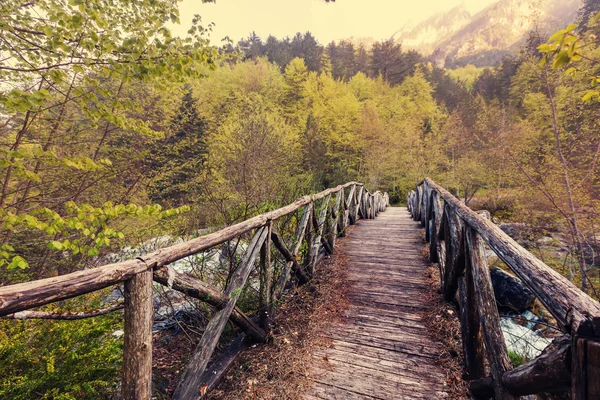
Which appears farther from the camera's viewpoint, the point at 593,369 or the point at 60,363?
the point at 60,363

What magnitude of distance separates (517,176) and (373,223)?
19.4ft

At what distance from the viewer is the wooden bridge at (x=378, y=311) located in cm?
99

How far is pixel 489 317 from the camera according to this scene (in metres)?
1.75

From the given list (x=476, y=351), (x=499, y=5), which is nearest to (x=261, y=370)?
(x=476, y=351)

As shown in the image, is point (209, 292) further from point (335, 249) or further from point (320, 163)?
point (320, 163)

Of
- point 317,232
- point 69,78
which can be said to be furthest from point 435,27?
point 69,78

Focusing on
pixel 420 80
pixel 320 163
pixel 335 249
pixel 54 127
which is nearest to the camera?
pixel 54 127

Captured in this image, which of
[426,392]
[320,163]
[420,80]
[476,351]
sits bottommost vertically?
[426,392]

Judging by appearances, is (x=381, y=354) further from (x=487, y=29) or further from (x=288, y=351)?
(x=487, y=29)

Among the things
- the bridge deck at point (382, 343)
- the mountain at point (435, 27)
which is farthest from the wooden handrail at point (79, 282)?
the mountain at point (435, 27)

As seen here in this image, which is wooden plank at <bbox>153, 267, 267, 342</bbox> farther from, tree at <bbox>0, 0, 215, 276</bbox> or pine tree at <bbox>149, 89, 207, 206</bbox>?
pine tree at <bbox>149, 89, 207, 206</bbox>

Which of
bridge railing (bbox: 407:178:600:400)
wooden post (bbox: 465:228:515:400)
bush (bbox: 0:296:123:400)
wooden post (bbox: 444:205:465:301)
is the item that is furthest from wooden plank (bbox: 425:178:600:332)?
bush (bbox: 0:296:123:400)

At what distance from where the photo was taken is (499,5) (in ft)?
376

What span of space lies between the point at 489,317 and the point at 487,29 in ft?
434
